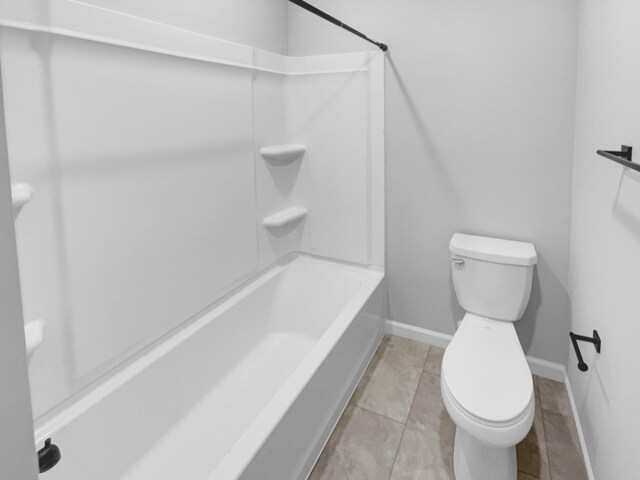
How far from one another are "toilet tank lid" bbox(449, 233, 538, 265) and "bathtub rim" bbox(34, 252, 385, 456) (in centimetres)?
56

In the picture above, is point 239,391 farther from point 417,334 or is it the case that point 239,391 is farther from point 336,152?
point 336,152

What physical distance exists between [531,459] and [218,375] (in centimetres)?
148

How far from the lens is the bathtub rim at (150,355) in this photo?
1.41 metres

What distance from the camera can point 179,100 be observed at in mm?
1800

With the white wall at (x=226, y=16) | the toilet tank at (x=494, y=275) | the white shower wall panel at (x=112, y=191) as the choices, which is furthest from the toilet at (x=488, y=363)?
the white wall at (x=226, y=16)

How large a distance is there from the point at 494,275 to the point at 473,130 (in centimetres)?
78

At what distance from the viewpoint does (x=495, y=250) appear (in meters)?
2.08

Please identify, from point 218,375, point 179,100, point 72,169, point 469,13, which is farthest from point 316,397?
point 469,13

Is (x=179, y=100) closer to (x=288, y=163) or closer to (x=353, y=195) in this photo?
(x=288, y=163)

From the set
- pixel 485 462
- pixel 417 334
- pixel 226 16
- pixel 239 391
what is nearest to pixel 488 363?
pixel 485 462

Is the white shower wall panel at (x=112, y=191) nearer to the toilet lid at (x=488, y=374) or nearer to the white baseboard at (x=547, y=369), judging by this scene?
the toilet lid at (x=488, y=374)

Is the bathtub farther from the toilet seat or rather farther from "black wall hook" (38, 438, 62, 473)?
"black wall hook" (38, 438, 62, 473)

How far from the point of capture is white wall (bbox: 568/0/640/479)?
1.21 meters

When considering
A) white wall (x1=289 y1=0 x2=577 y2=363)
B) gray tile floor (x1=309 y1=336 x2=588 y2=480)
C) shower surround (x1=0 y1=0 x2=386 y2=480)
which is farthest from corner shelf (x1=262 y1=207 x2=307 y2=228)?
gray tile floor (x1=309 y1=336 x2=588 y2=480)
